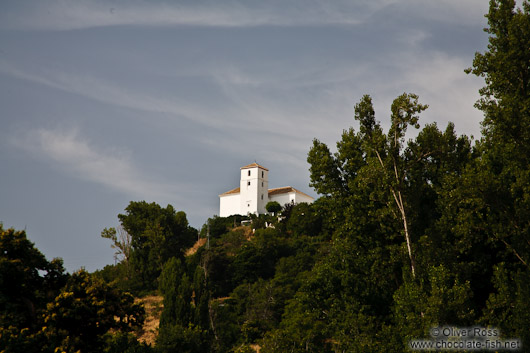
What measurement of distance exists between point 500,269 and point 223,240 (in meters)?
47.1

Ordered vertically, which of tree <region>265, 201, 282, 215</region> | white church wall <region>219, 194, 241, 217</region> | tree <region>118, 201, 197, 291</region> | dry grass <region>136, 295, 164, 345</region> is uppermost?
white church wall <region>219, 194, 241, 217</region>

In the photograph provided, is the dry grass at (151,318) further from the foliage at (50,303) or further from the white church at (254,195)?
the white church at (254,195)

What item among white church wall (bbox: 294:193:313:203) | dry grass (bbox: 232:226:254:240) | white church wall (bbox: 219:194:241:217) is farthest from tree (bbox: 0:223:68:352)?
white church wall (bbox: 219:194:241:217)

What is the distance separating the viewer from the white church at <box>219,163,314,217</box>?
249 ft

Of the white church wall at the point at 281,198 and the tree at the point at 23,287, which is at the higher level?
the white church wall at the point at 281,198

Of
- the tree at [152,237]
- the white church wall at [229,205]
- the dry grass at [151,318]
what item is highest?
the white church wall at [229,205]

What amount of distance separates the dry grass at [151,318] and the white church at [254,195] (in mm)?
29145

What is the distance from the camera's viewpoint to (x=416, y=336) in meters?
16.6

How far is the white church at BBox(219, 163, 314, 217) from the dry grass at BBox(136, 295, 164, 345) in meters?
29.1

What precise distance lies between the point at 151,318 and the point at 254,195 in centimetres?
3506

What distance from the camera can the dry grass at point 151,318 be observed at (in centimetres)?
3944

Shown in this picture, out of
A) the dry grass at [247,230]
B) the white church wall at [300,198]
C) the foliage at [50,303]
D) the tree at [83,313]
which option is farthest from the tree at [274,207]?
the foliage at [50,303]

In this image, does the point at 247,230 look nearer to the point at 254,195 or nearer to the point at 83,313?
the point at 254,195

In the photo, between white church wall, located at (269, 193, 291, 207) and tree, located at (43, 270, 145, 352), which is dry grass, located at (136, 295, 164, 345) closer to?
tree, located at (43, 270, 145, 352)
